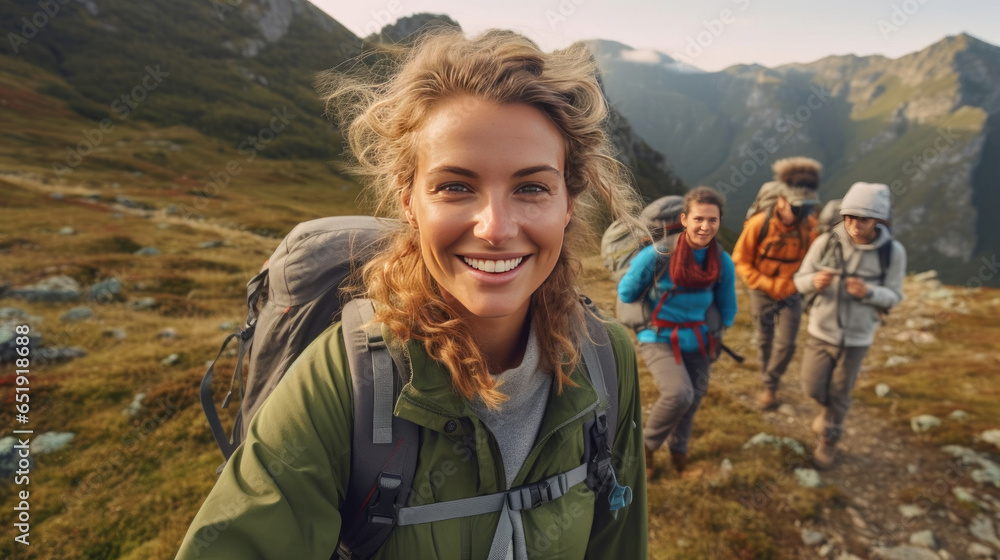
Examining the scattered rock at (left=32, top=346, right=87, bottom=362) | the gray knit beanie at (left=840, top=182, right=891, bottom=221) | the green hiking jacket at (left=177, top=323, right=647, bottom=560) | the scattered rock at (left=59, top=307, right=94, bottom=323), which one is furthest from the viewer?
the scattered rock at (left=59, top=307, right=94, bottom=323)

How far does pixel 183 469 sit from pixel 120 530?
1.11m

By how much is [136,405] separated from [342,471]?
321 inches

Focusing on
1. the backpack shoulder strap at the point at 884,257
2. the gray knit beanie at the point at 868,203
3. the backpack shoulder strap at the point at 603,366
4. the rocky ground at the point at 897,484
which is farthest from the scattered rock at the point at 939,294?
the backpack shoulder strap at the point at 603,366

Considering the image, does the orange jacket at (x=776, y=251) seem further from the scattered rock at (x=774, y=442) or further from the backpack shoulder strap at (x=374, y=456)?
the backpack shoulder strap at (x=374, y=456)

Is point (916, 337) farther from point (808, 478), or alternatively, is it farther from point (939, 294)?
point (808, 478)

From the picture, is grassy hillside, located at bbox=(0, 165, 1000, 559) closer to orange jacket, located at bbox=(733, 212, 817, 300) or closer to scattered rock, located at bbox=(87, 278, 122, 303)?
scattered rock, located at bbox=(87, 278, 122, 303)

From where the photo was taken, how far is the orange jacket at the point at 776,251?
766 cm

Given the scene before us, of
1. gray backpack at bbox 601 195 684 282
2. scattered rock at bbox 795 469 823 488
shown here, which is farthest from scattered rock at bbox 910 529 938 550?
gray backpack at bbox 601 195 684 282

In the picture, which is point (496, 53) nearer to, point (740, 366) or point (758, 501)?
point (758, 501)

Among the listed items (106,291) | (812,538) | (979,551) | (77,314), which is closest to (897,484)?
(979,551)

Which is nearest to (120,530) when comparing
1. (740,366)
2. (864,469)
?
(864,469)

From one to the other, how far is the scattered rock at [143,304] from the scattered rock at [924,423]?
1681 centimetres

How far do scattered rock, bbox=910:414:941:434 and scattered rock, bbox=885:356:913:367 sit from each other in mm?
4408

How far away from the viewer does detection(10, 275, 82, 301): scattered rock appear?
479 inches
